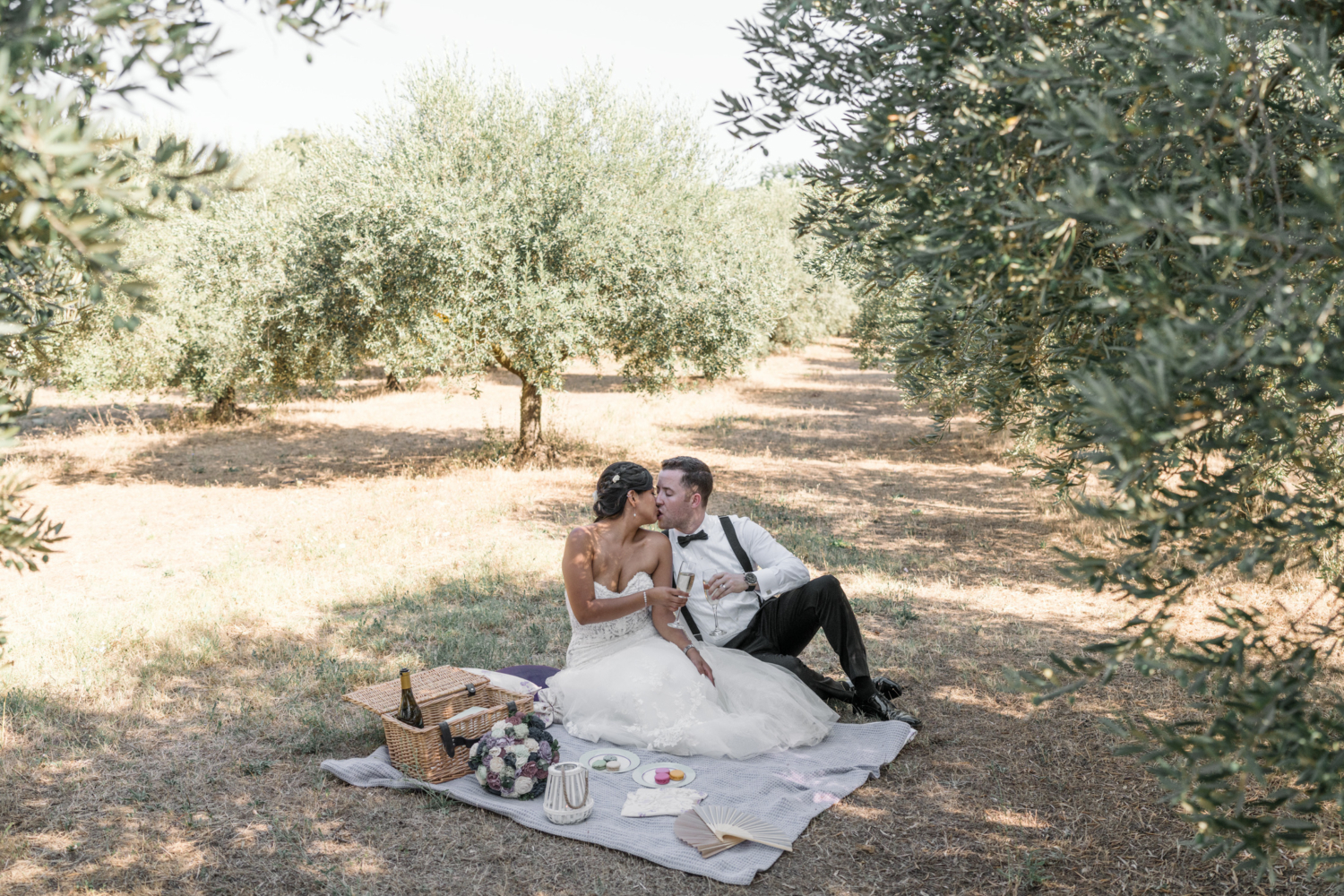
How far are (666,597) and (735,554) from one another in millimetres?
717

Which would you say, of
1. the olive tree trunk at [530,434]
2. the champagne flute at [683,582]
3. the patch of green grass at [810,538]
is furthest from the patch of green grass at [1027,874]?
the olive tree trunk at [530,434]

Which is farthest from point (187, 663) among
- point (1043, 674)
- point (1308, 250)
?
point (1308, 250)

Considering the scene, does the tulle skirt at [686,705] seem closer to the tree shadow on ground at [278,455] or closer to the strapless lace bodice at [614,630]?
the strapless lace bodice at [614,630]

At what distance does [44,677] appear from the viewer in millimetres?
6891

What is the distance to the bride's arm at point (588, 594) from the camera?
581 centimetres

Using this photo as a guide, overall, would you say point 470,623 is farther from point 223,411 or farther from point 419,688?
point 223,411

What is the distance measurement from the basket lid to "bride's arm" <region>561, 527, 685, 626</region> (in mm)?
885

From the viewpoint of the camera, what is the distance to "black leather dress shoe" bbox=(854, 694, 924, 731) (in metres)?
6.04

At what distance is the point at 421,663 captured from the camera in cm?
727

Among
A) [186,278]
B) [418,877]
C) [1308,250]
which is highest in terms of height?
[186,278]

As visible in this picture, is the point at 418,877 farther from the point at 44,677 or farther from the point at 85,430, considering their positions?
the point at 85,430

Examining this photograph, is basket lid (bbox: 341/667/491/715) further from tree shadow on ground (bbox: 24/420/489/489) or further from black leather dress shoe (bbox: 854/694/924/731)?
tree shadow on ground (bbox: 24/420/489/489)

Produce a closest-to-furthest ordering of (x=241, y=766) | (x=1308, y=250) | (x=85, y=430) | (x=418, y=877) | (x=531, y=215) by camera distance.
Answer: (x=1308, y=250)
(x=418, y=877)
(x=241, y=766)
(x=531, y=215)
(x=85, y=430)

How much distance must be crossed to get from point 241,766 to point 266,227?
1183 centimetres
